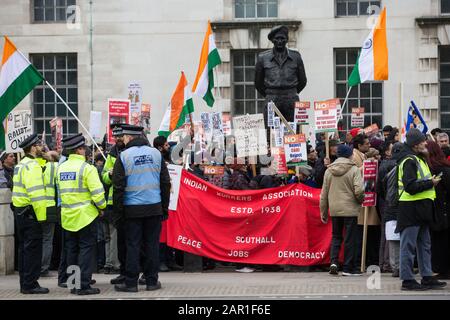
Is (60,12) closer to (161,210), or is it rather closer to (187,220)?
(187,220)

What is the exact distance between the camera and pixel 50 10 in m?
29.6

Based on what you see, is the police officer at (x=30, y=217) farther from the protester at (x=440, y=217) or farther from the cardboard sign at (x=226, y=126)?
the cardboard sign at (x=226, y=126)

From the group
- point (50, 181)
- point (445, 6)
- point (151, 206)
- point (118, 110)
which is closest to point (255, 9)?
point (445, 6)

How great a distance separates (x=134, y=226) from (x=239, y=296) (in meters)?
1.73

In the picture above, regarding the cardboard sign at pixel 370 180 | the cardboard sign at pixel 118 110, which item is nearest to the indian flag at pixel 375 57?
the cardboard sign at pixel 370 180

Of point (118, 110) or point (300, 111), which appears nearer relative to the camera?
point (300, 111)

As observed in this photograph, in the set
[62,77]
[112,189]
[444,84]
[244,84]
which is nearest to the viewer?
[112,189]

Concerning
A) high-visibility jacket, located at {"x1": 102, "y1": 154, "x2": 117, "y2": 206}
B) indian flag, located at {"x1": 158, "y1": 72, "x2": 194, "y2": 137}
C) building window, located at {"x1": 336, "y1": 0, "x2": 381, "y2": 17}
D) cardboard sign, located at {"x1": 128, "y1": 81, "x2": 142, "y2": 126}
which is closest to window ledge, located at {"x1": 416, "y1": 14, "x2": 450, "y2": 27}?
building window, located at {"x1": 336, "y1": 0, "x2": 381, "y2": 17}

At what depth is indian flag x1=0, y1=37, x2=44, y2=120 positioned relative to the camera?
1744 cm

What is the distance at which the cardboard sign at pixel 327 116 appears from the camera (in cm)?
1755

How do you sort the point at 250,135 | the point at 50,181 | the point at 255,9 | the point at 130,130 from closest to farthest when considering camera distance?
the point at 130,130, the point at 50,181, the point at 250,135, the point at 255,9

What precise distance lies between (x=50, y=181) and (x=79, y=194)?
37.2 inches

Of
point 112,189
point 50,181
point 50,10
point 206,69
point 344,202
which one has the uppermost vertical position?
point 50,10

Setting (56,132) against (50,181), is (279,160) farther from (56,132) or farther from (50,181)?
(56,132)
